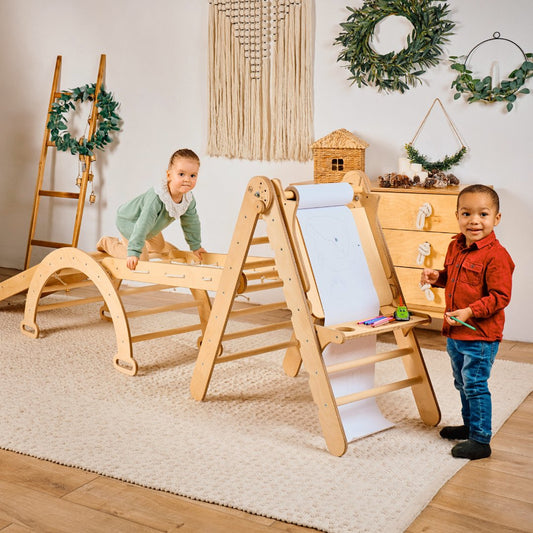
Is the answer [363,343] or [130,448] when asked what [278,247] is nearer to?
[363,343]

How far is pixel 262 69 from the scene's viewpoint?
4.20 metres

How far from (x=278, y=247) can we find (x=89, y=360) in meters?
1.28

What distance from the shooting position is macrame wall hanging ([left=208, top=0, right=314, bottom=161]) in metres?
4.08

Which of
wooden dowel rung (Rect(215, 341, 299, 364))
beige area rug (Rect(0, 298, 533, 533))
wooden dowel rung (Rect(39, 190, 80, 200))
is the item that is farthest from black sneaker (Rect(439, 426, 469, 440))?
wooden dowel rung (Rect(39, 190, 80, 200))

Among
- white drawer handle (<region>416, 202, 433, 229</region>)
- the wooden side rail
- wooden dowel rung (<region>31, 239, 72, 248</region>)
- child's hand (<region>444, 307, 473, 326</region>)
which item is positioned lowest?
the wooden side rail

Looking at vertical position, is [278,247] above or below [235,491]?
above

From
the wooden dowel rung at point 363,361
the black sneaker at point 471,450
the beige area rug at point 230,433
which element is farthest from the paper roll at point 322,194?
the black sneaker at point 471,450

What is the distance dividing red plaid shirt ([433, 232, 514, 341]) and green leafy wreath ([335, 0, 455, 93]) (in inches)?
69.7

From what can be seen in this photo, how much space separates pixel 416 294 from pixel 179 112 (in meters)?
2.02

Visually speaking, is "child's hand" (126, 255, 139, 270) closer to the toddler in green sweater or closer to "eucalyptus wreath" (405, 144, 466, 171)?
the toddler in green sweater

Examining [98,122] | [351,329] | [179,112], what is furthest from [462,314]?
[98,122]

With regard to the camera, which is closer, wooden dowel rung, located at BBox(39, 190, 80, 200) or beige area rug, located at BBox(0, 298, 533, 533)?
beige area rug, located at BBox(0, 298, 533, 533)

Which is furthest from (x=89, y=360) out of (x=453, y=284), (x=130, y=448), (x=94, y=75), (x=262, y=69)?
(x=94, y=75)

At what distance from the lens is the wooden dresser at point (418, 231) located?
3396 mm
